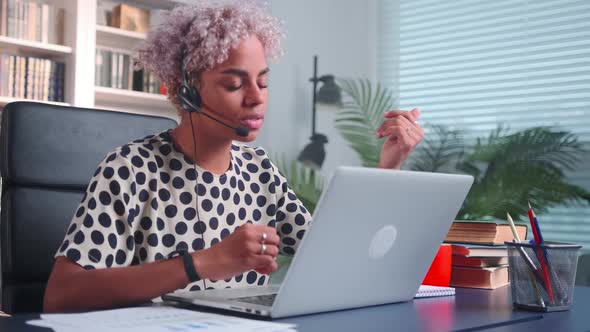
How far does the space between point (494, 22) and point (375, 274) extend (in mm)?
2785

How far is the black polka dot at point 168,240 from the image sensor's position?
1203 mm

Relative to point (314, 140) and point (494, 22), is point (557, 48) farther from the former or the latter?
point (314, 140)

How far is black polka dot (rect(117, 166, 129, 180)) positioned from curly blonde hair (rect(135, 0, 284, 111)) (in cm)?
22

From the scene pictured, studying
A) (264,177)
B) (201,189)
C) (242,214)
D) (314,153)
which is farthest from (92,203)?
(314,153)

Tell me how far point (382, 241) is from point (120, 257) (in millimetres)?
419

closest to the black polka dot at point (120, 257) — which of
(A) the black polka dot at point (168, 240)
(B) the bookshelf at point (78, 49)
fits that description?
(A) the black polka dot at point (168, 240)

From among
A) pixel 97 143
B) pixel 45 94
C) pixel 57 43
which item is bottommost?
pixel 97 143

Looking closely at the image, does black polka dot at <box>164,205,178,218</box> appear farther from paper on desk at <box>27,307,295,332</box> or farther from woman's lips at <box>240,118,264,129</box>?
paper on desk at <box>27,307,295,332</box>

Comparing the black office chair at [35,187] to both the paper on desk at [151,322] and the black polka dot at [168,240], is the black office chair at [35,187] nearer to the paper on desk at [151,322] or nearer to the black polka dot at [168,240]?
the black polka dot at [168,240]

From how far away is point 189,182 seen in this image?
125cm

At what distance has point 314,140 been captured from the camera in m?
3.70

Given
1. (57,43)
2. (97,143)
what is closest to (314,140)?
(57,43)

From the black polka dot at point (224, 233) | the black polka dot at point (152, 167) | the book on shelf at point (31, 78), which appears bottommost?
the black polka dot at point (224, 233)

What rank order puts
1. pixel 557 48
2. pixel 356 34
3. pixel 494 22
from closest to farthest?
pixel 557 48 < pixel 494 22 < pixel 356 34
